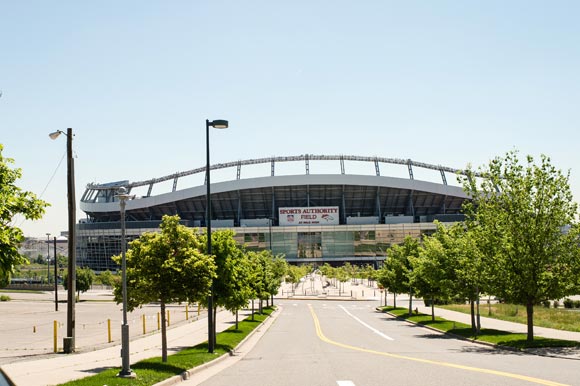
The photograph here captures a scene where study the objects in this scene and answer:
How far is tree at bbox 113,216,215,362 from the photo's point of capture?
2064 cm

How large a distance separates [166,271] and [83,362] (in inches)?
202

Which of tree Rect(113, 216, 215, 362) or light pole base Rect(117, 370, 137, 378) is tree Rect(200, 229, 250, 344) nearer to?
tree Rect(113, 216, 215, 362)

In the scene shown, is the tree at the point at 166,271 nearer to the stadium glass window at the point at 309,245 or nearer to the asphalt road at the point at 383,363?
the asphalt road at the point at 383,363

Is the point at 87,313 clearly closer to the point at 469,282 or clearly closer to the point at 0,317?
the point at 0,317

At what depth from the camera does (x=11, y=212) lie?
12.9 meters

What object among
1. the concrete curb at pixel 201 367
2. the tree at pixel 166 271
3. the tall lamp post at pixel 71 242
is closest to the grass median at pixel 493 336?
the concrete curb at pixel 201 367

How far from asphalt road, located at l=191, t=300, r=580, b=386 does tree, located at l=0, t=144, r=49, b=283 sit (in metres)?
6.88

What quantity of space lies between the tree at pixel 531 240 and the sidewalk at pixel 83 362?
1539 cm

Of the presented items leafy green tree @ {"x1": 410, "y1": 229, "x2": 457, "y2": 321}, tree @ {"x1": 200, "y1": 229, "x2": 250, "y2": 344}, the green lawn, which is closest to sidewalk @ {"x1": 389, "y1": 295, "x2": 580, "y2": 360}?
the green lawn

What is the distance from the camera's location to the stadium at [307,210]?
133 metres

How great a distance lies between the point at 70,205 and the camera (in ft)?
93.0

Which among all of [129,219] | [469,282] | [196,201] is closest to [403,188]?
[196,201]

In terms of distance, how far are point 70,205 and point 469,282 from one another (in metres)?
22.1

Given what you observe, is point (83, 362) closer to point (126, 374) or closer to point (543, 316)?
point (126, 374)
